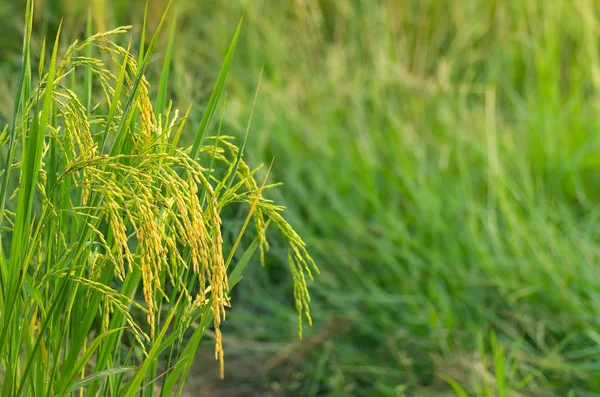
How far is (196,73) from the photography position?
13.1 feet

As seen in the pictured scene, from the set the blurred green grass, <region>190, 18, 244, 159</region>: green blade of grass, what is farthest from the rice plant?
the blurred green grass

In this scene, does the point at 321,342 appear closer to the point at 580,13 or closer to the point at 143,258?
the point at 143,258

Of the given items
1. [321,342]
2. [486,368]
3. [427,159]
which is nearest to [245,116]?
[427,159]

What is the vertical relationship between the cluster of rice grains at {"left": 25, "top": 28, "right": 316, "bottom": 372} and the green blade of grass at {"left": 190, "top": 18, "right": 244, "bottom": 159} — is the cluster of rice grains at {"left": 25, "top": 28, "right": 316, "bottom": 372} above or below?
below

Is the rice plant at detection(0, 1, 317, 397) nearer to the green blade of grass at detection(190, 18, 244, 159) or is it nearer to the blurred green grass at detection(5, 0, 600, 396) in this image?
the green blade of grass at detection(190, 18, 244, 159)

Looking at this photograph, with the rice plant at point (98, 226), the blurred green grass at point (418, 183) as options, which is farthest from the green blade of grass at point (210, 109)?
the blurred green grass at point (418, 183)

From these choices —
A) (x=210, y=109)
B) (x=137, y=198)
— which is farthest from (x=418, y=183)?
(x=137, y=198)

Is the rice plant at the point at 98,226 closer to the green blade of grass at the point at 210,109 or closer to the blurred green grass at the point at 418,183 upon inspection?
the green blade of grass at the point at 210,109

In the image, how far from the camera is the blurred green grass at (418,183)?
283 centimetres

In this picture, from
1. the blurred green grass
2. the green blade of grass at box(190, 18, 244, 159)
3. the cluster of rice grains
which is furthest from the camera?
the blurred green grass

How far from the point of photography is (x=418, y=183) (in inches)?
134

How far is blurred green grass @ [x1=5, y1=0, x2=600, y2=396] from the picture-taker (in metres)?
2.83

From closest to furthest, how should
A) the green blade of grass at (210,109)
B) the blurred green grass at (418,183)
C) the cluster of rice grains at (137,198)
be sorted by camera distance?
1. the cluster of rice grains at (137,198)
2. the green blade of grass at (210,109)
3. the blurred green grass at (418,183)

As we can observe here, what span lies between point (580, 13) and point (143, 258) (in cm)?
363
